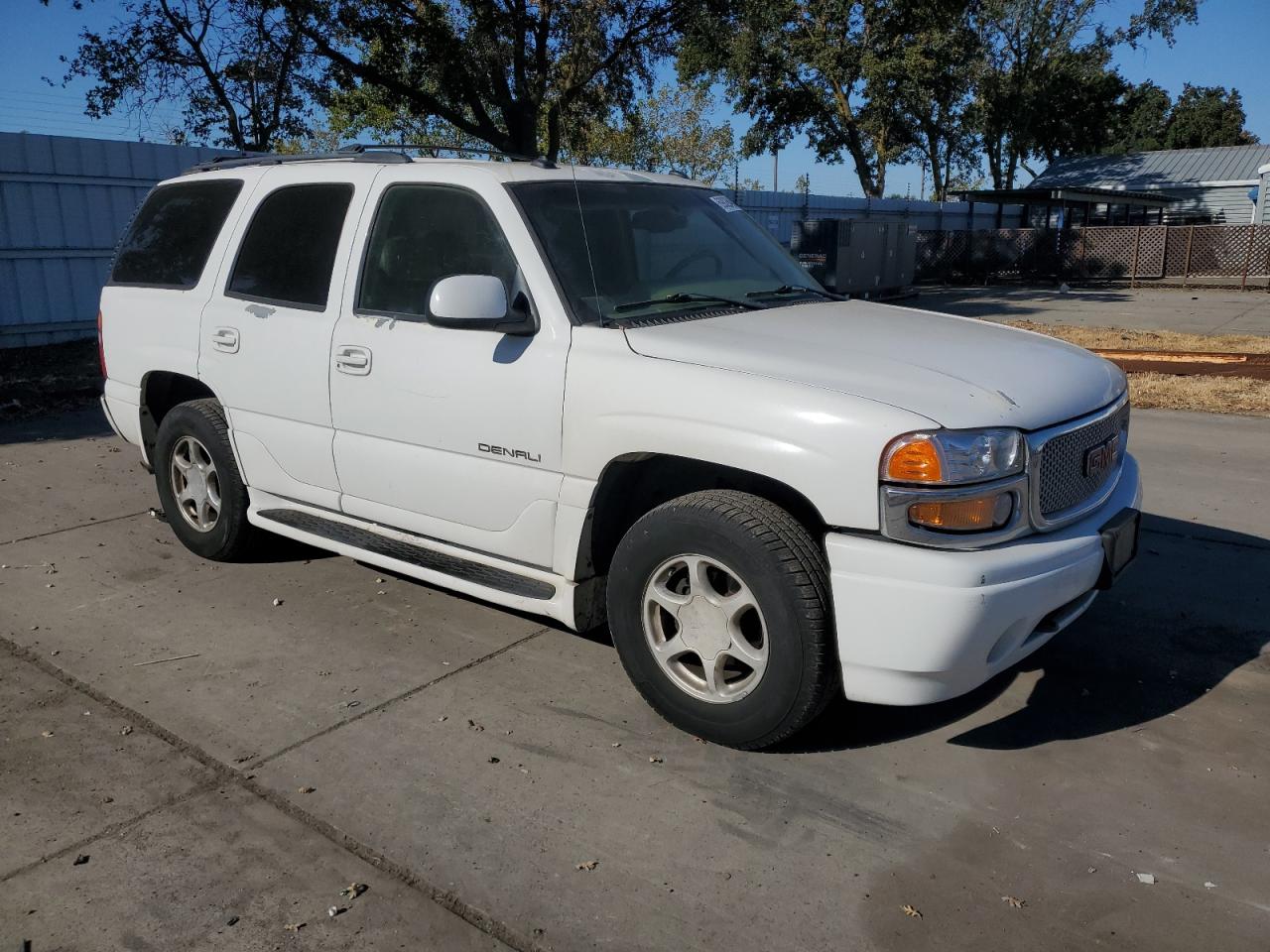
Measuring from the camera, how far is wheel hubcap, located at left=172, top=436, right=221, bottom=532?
211 inches

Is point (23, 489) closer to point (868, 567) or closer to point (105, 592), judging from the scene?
point (105, 592)

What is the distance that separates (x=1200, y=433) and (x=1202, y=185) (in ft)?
136

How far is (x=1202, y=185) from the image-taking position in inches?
1714

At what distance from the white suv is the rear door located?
0.6 inches

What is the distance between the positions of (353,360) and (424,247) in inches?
21.5

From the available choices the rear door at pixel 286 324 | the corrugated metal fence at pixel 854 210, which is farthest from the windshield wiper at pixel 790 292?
the corrugated metal fence at pixel 854 210

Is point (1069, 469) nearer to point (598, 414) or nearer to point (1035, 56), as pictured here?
point (598, 414)

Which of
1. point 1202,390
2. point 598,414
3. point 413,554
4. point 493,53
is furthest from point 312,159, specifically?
point 493,53

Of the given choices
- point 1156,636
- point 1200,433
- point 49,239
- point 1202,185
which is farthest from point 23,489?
point 1202,185

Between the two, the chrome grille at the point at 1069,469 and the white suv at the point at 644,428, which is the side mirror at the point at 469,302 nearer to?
the white suv at the point at 644,428

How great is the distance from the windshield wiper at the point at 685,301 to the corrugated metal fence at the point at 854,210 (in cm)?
1796

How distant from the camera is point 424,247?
4.30 metres

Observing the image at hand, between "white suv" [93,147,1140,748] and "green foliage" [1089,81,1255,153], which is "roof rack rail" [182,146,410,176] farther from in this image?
"green foliage" [1089,81,1255,153]

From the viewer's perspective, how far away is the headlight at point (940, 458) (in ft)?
9.97
